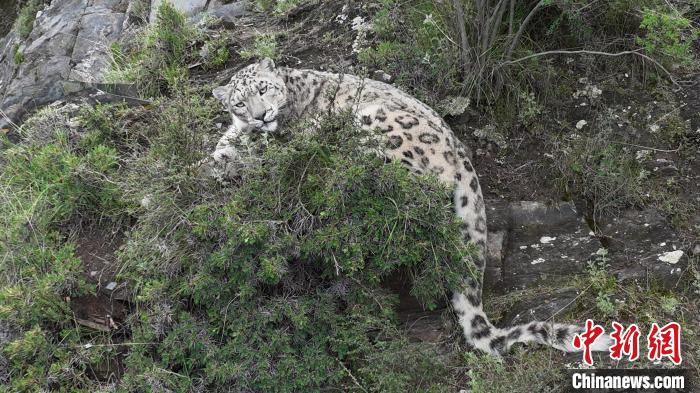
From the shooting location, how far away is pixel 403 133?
585cm

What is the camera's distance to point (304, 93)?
22.3 ft

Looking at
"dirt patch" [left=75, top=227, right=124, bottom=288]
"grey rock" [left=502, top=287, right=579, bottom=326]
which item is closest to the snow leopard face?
"dirt patch" [left=75, top=227, right=124, bottom=288]

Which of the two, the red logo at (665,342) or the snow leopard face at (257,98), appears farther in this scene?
the snow leopard face at (257,98)

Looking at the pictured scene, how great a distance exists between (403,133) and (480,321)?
182cm

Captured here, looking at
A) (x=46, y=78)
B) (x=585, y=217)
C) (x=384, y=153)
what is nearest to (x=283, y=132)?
(x=384, y=153)

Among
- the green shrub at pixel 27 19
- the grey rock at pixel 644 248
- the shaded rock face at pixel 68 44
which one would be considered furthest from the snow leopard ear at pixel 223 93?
the green shrub at pixel 27 19

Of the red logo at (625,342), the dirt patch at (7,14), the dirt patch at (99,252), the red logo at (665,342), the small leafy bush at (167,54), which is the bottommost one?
the red logo at (665,342)

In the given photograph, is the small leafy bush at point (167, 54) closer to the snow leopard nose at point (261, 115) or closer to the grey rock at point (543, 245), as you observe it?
the snow leopard nose at point (261, 115)

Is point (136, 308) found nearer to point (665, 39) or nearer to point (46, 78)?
point (665, 39)

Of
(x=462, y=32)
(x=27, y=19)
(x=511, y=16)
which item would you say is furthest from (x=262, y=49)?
(x=27, y=19)

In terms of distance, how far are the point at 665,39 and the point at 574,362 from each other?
3.36 metres

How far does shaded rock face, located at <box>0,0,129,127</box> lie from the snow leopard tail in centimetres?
652

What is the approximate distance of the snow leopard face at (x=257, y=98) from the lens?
20.8ft

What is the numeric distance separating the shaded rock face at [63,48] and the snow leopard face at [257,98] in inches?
161
